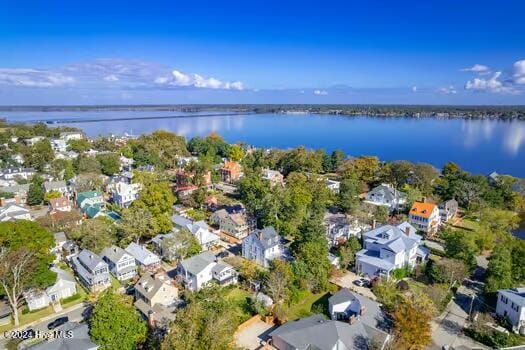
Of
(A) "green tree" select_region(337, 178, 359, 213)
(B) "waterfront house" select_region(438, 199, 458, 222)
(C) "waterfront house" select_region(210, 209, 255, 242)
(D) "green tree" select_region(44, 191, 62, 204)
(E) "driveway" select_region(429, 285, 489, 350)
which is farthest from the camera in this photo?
(D) "green tree" select_region(44, 191, 62, 204)

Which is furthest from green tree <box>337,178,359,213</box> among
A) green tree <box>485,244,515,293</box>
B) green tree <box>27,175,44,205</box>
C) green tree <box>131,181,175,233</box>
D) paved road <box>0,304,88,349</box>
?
green tree <box>27,175,44,205</box>

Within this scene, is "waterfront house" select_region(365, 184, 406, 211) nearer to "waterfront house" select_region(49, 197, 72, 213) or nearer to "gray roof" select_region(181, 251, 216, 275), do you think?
"gray roof" select_region(181, 251, 216, 275)


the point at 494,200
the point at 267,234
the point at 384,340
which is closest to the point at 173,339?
the point at 384,340

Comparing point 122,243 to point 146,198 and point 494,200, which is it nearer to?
point 146,198

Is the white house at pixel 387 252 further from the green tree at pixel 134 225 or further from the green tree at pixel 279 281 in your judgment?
the green tree at pixel 134 225

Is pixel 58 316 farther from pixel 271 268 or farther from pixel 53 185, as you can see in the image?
pixel 53 185

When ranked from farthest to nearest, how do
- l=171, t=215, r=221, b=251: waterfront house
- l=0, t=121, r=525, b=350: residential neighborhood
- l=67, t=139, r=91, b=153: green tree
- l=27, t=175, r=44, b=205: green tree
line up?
1. l=67, t=139, r=91, b=153: green tree
2. l=27, t=175, r=44, b=205: green tree
3. l=171, t=215, r=221, b=251: waterfront house
4. l=0, t=121, r=525, b=350: residential neighborhood

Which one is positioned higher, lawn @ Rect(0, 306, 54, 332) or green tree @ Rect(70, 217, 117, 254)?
green tree @ Rect(70, 217, 117, 254)
